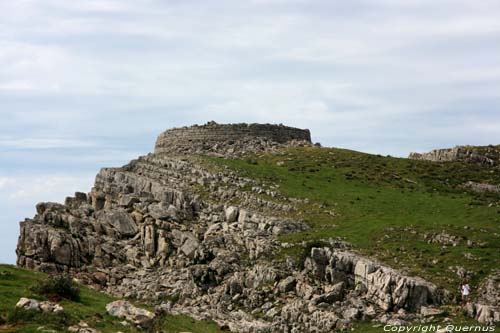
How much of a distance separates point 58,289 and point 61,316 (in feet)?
14.0

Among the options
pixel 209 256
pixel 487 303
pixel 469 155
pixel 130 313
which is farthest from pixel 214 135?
pixel 130 313

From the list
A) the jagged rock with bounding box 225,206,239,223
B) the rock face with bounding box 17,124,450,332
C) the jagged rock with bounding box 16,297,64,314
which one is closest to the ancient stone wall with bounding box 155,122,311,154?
the rock face with bounding box 17,124,450,332

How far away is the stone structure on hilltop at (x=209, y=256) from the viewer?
1517 inches

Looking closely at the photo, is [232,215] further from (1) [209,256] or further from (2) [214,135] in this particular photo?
(2) [214,135]

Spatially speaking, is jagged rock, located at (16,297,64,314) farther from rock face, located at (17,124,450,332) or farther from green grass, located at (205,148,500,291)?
green grass, located at (205,148,500,291)

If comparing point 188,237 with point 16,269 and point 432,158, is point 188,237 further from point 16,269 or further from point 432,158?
point 432,158

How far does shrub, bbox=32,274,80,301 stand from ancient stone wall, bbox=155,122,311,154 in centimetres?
Result: 4193

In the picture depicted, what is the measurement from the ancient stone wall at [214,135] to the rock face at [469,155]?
14.9m

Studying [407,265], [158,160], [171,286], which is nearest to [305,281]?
[407,265]

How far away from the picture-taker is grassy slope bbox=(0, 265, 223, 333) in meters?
25.6

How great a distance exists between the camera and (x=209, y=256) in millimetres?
48062

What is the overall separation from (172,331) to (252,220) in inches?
867

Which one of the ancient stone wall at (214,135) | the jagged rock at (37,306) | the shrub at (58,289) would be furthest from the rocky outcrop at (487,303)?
the ancient stone wall at (214,135)

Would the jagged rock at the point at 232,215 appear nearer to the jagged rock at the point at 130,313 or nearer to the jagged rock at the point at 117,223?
the jagged rock at the point at 117,223
